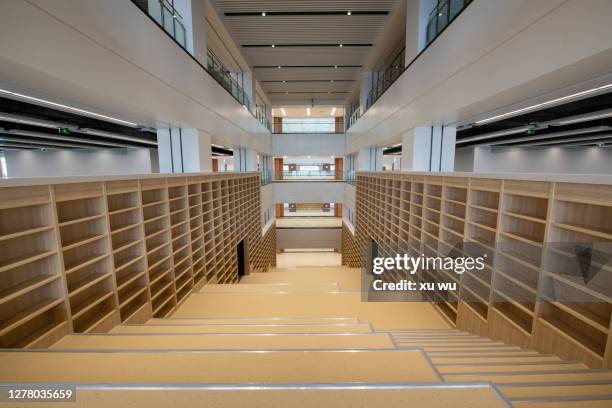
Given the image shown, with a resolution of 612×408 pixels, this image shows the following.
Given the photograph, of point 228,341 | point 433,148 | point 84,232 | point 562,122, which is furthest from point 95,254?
point 562,122

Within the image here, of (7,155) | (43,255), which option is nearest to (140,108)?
(43,255)

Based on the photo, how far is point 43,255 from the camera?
2.48 metres

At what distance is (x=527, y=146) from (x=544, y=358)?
45.3 feet

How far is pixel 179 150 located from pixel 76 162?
10.5 metres

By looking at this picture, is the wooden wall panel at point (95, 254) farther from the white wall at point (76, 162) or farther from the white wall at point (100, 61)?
the white wall at point (76, 162)

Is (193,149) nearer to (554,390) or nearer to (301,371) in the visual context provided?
(301,371)

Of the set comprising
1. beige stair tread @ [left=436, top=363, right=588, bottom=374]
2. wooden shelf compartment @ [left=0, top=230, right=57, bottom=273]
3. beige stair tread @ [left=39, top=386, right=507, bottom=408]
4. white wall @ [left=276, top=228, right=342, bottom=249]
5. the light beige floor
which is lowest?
the light beige floor

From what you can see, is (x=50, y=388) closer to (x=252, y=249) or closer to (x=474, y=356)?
(x=474, y=356)

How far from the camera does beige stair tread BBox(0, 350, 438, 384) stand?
A: 5.66 feet

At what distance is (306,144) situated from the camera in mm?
17250

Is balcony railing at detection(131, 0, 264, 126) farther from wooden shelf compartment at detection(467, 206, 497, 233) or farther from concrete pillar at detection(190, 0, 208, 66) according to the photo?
wooden shelf compartment at detection(467, 206, 497, 233)

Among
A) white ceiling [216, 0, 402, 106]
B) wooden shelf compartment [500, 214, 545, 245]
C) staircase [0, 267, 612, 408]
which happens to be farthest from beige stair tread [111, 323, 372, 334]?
white ceiling [216, 0, 402, 106]

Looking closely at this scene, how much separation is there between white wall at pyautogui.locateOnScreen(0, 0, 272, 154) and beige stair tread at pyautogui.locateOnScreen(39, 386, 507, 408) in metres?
3.24

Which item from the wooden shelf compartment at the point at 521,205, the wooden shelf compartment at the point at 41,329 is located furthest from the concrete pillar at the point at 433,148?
the wooden shelf compartment at the point at 41,329
